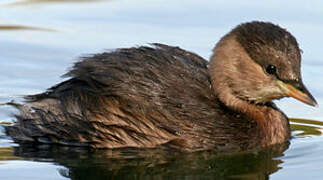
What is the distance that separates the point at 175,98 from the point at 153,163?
724mm

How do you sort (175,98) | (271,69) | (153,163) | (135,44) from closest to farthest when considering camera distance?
(153,163) < (175,98) < (271,69) < (135,44)

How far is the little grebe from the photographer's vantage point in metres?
10.0

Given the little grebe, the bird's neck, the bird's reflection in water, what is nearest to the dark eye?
the little grebe

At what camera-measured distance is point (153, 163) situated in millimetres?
9852

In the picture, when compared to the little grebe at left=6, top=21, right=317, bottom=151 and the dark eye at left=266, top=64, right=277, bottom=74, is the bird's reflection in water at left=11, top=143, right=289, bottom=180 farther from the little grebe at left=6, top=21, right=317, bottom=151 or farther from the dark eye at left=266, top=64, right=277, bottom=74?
the dark eye at left=266, top=64, right=277, bottom=74

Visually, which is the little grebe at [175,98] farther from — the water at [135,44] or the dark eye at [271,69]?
the water at [135,44]

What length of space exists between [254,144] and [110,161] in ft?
5.14

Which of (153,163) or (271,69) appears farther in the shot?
(271,69)

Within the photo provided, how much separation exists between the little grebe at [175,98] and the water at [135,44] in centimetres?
17

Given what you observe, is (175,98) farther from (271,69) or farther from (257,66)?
(271,69)

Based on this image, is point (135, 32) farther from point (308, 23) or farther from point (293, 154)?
point (293, 154)

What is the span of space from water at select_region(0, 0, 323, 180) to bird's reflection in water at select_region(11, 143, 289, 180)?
0.03 ft

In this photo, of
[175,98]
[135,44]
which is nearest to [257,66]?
[175,98]

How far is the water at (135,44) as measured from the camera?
31.8 ft
